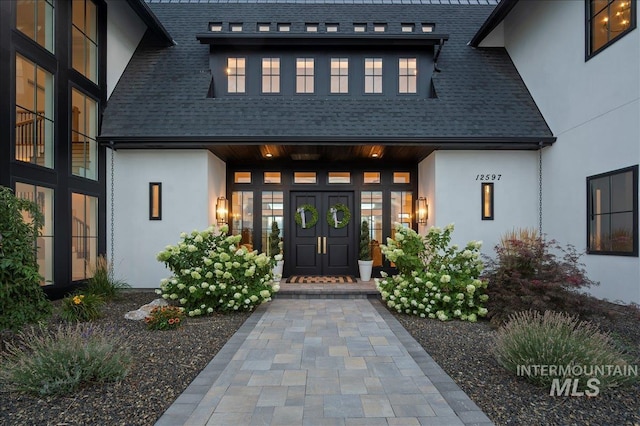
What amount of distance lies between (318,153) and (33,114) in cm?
549

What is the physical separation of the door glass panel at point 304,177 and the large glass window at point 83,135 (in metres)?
4.49

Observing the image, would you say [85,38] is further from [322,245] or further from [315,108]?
[322,245]

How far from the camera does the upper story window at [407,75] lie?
946 centimetres

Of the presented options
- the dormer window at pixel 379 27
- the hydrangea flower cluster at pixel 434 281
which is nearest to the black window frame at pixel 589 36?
the hydrangea flower cluster at pixel 434 281

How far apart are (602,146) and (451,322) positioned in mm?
4019

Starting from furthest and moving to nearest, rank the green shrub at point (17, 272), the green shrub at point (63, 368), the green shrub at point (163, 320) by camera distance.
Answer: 1. the green shrub at point (163, 320)
2. the green shrub at point (17, 272)
3. the green shrub at point (63, 368)

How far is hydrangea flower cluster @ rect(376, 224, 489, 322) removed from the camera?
6039mm

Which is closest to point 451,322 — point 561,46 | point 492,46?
point 561,46

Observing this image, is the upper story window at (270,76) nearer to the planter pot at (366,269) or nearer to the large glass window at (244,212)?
the large glass window at (244,212)

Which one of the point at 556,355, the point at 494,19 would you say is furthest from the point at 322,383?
the point at 494,19

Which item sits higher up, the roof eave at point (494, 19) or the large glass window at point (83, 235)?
the roof eave at point (494, 19)

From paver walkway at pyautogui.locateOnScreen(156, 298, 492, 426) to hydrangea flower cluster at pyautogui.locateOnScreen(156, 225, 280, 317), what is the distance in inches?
32.3

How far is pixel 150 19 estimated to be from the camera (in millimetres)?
9039

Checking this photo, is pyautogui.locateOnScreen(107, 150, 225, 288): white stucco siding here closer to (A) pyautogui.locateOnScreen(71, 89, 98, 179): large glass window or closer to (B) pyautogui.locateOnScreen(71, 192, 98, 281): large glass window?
(B) pyautogui.locateOnScreen(71, 192, 98, 281): large glass window
